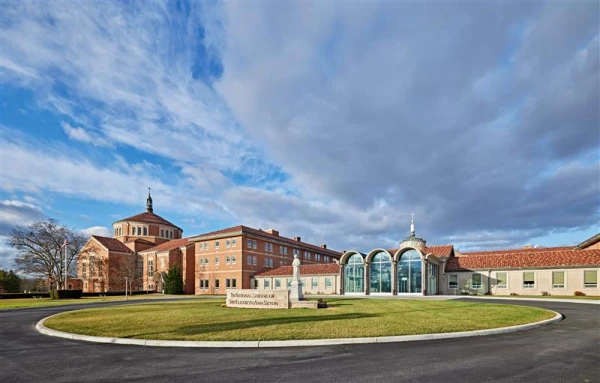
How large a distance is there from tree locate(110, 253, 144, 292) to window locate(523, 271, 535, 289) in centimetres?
5692

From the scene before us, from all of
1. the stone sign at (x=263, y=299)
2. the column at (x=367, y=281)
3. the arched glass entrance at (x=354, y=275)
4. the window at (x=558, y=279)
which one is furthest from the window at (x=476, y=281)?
the stone sign at (x=263, y=299)

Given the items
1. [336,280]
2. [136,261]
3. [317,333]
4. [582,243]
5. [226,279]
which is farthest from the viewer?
[136,261]

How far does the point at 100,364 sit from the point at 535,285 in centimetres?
4617

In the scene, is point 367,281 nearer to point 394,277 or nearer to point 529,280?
point 394,277

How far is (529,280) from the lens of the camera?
138ft

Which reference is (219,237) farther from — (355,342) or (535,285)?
(355,342)

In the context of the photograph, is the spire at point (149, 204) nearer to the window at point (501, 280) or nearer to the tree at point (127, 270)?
the tree at point (127, 270)

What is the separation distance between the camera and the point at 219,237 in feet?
191

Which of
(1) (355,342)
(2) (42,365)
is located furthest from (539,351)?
(2) (42,365)

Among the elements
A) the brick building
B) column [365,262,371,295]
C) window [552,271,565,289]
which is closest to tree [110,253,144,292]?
the brick building

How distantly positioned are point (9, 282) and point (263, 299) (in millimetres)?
82247

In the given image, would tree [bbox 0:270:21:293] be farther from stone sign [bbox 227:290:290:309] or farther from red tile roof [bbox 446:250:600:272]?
red tile roof [bbox 446:250:600:272]

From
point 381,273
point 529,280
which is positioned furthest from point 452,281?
point 381,273

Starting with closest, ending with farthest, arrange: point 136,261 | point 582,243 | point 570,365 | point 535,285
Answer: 1. point 570,365
2. point 535,285
3. point 582,243
4. point 136,261
